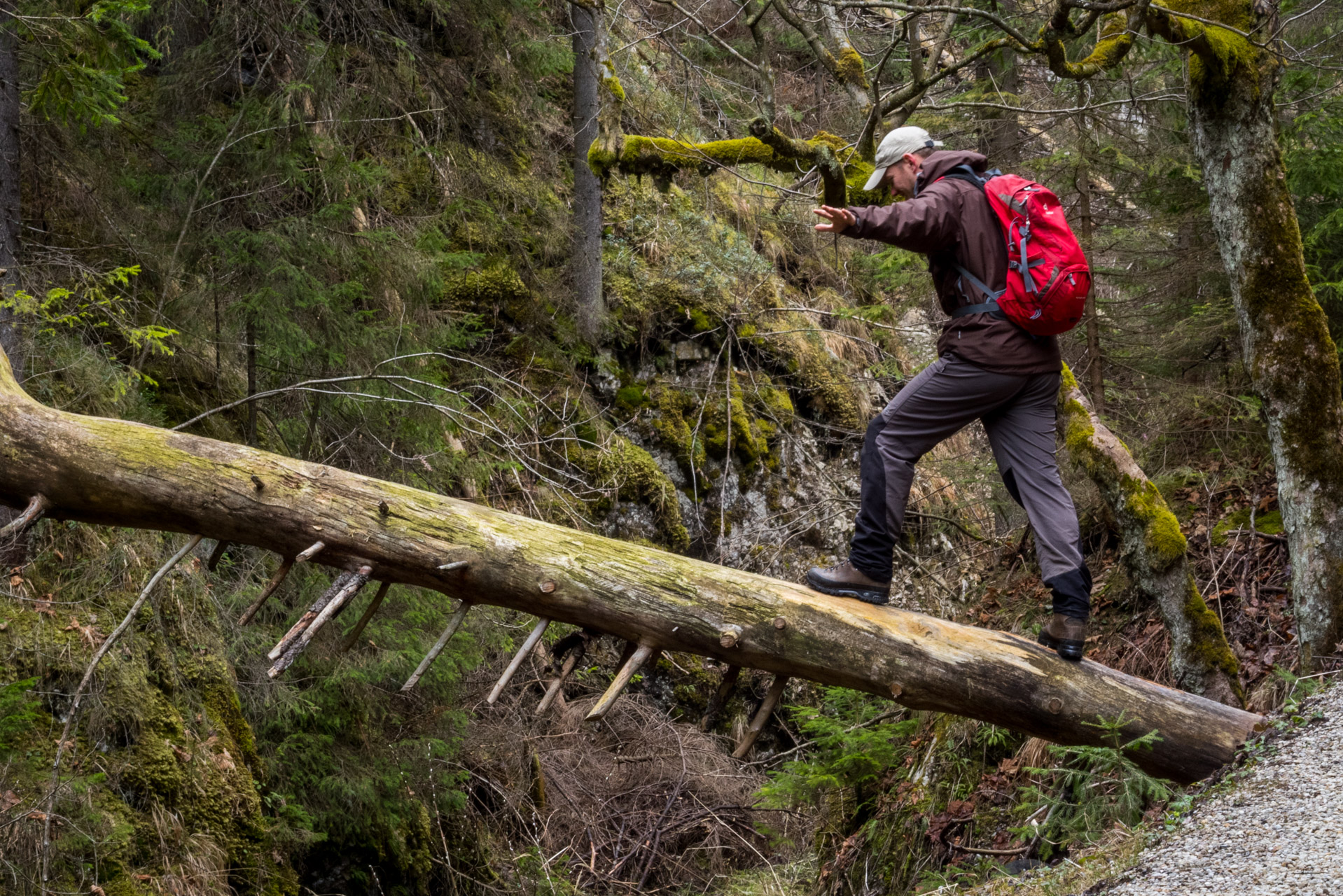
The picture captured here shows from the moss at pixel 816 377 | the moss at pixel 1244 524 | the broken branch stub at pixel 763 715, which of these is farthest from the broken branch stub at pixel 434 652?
the moss at pixel 816 377

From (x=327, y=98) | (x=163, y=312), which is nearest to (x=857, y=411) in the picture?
(x=327, y=98)

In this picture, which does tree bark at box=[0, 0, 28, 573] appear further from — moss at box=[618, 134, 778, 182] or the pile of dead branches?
the pile of dead branches

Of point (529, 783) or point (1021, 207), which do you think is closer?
point (1021, 207)

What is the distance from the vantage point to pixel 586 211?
11383 millimetres

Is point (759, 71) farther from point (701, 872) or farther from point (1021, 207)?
point (701, 872)

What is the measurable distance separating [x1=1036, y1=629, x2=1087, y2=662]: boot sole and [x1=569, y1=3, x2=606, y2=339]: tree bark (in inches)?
310

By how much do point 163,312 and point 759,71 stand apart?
14.8 feet

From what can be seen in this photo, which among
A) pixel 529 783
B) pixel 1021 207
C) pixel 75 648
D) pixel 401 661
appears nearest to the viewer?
pixel 1021 207

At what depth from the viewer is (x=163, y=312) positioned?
262 inches

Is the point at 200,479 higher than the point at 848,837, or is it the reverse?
the point at 200,479

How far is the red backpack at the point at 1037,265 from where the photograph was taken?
12.6 ft

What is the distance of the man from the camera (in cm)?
391

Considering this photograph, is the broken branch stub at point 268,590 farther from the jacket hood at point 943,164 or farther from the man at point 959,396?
the jacket hood at point 943,164

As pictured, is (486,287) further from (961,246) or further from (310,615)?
(961,246)
